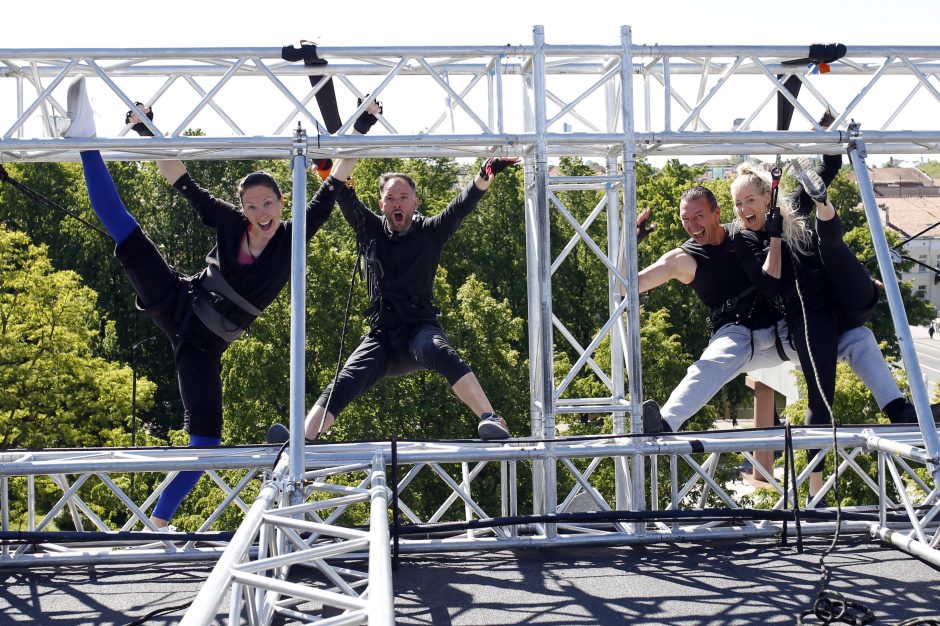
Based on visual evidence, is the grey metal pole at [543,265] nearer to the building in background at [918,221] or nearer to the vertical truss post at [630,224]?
the vertical truss post at [630,224]

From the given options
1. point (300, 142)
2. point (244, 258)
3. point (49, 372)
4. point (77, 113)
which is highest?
point (77, 113)

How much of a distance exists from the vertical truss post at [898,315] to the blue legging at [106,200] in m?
4.16

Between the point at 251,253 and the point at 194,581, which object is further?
the point at 251,253

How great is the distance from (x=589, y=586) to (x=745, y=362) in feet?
6.77

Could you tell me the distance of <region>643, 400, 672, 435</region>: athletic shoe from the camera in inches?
224

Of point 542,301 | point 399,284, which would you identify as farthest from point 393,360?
point 542,301

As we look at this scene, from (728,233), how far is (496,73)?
183 cm

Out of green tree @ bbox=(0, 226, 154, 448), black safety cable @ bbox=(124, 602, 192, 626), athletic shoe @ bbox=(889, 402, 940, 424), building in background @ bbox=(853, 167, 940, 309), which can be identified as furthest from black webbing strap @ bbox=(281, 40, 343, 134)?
building in background @ bbox=(853, 167, 940, 309)

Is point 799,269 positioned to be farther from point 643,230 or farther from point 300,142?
point 300,142

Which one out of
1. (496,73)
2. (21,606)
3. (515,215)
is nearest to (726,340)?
(496,73)

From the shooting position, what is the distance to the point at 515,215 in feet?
85.4

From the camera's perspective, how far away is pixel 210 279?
227 inches

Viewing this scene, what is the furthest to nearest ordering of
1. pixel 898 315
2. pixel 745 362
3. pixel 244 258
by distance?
1. pixel 745 362
2. pixel 244 258
3. pixel 898 315

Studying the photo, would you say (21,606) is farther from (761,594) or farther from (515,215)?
(515,215)
